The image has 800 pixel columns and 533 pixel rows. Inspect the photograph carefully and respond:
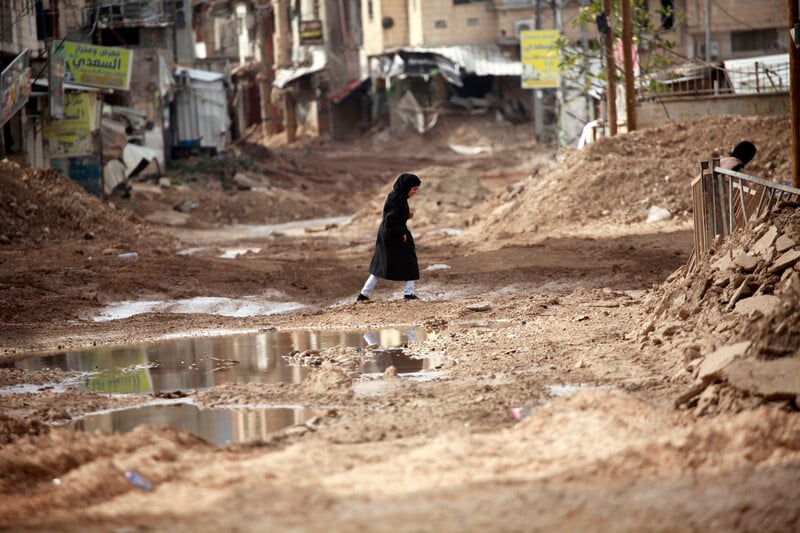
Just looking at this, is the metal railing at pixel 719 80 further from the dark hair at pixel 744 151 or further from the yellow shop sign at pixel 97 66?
the dark hair at pixel 744 151

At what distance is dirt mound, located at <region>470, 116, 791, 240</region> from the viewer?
68.3 ft

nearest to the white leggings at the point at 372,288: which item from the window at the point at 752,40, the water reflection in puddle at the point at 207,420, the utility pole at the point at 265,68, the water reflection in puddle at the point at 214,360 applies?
the water reflection in puddle at the point at 214,360

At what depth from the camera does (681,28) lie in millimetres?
48406

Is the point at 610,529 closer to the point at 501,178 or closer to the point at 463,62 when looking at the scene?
the point at 501,178

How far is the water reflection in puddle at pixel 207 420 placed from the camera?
741 cm

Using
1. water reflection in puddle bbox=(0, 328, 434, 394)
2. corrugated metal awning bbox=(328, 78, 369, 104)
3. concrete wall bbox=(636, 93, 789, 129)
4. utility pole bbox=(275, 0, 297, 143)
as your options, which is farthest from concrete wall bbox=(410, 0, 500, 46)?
water reflection in puddle bbox=(0, 328, 434, 394)

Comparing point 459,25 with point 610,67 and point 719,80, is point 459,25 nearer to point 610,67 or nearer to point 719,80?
point 719,80

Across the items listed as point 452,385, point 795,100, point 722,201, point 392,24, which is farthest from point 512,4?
point 452,385

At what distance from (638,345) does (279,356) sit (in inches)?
133

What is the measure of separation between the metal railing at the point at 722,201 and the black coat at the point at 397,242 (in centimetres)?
396

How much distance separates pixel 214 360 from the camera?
10.4 m

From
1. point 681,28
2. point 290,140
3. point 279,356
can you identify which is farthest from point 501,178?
point 279,356

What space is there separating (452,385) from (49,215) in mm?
15618

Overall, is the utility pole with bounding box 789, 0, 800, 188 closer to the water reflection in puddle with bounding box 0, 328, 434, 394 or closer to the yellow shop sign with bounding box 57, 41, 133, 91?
the water reflection in puddle with bounding box 0, 328, 434, 394
